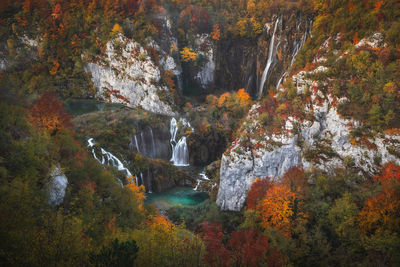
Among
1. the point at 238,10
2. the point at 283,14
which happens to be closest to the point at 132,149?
the point at 283,14

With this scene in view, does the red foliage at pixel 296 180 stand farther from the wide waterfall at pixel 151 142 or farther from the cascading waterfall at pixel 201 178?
the wide waterfall at pixel 151 142

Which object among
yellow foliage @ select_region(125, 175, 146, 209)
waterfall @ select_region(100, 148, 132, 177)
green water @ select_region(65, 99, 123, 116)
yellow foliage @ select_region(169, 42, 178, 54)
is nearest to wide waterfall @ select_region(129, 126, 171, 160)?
waterfall @ select_region(100, 148, 132, 177)

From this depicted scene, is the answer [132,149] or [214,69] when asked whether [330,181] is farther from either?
[214,69]

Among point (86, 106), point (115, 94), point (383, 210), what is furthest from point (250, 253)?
point (115, 94)

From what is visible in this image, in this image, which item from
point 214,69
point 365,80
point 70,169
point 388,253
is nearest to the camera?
point 388,253

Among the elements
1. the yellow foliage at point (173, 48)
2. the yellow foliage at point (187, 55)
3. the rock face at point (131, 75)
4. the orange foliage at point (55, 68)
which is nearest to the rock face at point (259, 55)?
the yellow foliage at point (187, 55)

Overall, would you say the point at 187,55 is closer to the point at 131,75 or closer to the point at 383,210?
the point at 131,75

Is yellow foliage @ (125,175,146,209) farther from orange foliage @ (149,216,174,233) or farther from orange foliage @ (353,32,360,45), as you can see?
orange foliage @ (353,32,360,45)
